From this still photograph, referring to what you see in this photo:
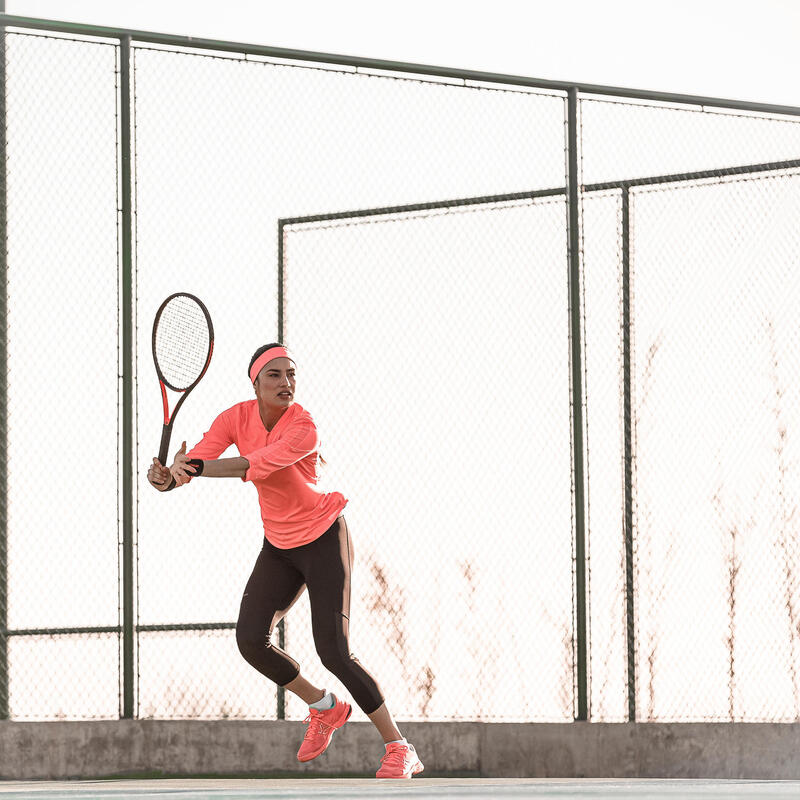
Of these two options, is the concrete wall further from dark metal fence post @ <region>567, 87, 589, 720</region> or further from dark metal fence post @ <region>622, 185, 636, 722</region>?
dark metal fence post @ <region>567, 87, 589, 720</region>

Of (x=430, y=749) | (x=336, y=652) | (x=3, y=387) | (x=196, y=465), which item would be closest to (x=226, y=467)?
(x=196, y=465)

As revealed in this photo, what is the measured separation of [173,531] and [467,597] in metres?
1.79

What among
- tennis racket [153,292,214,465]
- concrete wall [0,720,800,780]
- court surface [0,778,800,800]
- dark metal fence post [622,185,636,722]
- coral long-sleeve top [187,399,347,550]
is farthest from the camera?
dark metal fence post [622,185,636,722]

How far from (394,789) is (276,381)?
1.66 meters

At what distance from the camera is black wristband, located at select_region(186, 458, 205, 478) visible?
6.42 m

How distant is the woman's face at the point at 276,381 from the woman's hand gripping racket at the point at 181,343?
27 cm

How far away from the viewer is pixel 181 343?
7008mm

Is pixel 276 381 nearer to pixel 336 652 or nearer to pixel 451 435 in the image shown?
pixel 336 652

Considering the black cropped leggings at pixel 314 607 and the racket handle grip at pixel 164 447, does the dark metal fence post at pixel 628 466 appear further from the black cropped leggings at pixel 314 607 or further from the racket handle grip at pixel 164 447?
the racket handle grip at pixel 164 447

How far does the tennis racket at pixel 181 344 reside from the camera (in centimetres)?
696

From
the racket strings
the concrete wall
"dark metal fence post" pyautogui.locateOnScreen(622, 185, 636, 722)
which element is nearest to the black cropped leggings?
the concrete wall

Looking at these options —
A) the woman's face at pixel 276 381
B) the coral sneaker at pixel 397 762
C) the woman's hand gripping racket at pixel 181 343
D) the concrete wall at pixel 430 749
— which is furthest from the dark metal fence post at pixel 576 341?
the woman's hand gripping racket at pixel 181 343

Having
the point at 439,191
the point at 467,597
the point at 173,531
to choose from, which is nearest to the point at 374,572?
the point at 467,597

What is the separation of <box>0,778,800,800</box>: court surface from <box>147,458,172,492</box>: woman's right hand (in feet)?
3.75
